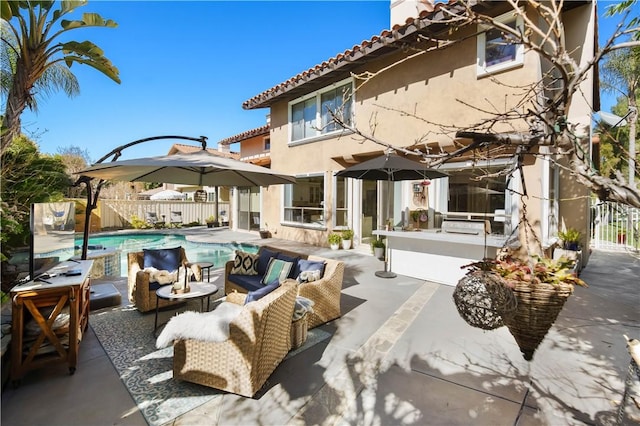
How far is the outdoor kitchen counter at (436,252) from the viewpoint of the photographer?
677 cm

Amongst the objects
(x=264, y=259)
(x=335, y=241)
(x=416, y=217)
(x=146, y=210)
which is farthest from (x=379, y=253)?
(x=146, y=210)

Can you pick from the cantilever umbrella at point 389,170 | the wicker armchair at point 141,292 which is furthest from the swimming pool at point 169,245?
the cantilever umbrella at point 389,170

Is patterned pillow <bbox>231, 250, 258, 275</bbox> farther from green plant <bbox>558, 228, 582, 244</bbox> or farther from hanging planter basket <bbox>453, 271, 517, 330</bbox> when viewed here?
green plant <bbox>558, 228, 582, 244</bbox>

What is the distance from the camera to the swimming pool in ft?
38.3

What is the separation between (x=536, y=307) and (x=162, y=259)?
630 centimetres

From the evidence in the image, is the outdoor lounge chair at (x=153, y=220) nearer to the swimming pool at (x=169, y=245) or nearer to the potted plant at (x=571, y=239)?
the swimming pool at (x=169, y=245)

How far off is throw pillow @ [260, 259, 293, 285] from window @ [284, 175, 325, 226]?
20.8 ft

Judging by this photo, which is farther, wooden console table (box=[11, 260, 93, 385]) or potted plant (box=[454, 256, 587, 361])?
wooden console table (box=[11, 260, 93, 385])

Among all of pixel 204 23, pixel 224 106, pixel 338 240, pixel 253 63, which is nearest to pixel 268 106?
pixel 253 63

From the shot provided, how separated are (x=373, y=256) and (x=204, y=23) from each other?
8.50m

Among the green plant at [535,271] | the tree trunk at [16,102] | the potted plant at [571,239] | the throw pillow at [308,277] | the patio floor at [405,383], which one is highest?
the tree trunk at [16,102]

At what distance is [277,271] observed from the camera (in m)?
5.52

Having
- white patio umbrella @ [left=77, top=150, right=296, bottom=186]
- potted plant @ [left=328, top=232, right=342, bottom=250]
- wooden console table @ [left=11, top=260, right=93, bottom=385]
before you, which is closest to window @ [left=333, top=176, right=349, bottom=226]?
potted plant @ [left=328, top=232, right=342, bottom=250]

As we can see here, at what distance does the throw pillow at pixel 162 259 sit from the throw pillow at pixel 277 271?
2054mm
